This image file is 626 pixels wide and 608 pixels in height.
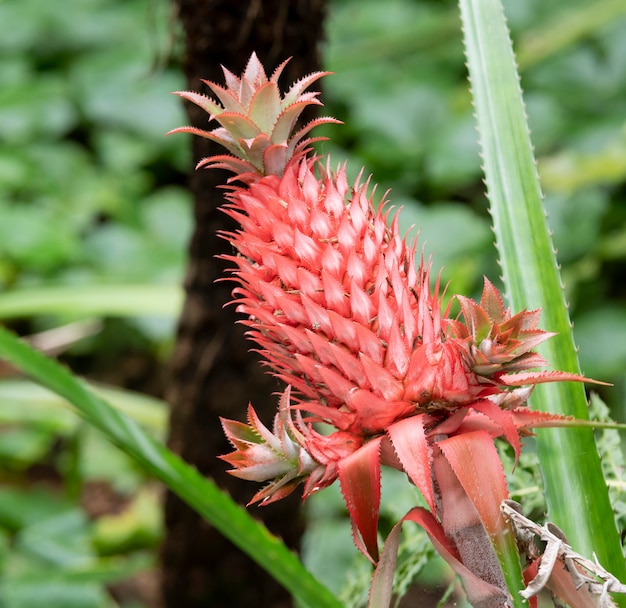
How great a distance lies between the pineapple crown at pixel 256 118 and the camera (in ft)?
1.38

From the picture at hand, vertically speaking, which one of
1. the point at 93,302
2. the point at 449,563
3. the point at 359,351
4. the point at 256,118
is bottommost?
the point at 449,563

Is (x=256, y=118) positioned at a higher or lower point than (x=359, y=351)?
higher

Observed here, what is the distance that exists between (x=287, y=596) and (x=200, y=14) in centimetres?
94

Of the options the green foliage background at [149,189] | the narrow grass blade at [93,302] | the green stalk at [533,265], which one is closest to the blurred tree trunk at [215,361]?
the green foliage background at [149,189]

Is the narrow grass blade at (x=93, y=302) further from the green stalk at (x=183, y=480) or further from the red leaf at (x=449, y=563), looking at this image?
the red leaf at (x=449, y=563)

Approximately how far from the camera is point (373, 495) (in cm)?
38

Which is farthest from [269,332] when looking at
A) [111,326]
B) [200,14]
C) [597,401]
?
[111,326]

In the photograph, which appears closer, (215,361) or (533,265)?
(533,265)

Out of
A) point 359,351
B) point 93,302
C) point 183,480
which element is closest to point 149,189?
point 93,302

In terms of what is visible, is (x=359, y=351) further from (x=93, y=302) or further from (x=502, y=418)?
(x=93, y=302)

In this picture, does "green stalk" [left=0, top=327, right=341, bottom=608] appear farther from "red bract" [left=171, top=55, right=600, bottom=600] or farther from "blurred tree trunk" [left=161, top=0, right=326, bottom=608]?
"blurred tree trunk" [left=161, top=0, right=326, bottom=608]

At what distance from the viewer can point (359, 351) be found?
0.41 m

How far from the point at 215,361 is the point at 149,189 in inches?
65.7

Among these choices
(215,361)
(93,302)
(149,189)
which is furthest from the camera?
(149,189)
